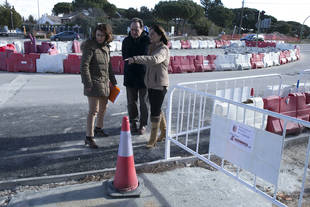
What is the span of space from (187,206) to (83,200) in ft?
3.80

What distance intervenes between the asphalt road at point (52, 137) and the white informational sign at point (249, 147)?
139cm

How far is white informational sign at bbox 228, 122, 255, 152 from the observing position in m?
2.74

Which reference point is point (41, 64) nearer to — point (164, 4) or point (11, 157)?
point (11, 157)

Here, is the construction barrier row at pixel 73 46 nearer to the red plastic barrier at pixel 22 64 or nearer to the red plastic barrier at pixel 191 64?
the red plastic barrier at pixel 22 64

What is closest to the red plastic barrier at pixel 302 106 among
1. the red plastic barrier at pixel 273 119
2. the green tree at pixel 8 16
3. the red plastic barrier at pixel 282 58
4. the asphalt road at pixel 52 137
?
the red plastic barrier at pixel 273 119

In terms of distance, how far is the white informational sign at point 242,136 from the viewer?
2.74m

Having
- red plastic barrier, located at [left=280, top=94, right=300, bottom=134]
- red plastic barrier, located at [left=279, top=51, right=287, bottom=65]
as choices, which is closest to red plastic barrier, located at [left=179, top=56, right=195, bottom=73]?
red plastic barrier, located at [left=279, top=51, right=287, bottom=65]

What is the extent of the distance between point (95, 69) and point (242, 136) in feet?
8.30

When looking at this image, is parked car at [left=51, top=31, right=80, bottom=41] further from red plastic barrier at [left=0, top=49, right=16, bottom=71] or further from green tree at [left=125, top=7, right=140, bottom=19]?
green tree at [left=125, top=7, right=140, bottom=19]

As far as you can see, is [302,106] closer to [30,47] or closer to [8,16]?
[30,47]

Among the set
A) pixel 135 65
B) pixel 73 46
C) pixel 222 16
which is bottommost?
pixel 135 65

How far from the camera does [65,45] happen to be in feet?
67.4

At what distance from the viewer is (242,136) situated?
9.34 feet

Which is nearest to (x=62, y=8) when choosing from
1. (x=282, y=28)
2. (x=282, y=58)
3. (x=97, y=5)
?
(x=97, y=5)
